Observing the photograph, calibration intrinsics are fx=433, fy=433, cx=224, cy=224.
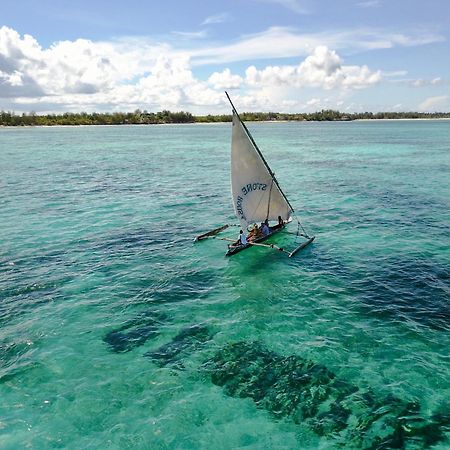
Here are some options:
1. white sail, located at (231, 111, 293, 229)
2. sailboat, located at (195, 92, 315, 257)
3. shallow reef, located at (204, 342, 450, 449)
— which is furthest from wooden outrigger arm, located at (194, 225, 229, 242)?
shallow reef, located at (204, 342, 450, 449)

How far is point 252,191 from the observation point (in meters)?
31.9

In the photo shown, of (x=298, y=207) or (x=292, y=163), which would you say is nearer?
(x=298, y=207)

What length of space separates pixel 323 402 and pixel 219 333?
6716 millimetres

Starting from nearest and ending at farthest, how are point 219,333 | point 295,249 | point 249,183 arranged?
1. point 219,333
2. point 249,183
3. point 295,249

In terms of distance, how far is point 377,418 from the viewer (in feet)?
53.1

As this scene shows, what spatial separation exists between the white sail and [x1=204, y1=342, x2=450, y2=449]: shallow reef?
13.8 metres

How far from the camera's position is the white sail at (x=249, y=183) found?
97.9 feet

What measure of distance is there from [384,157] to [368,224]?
2447 inches

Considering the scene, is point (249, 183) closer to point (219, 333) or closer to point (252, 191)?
point (252, 191)

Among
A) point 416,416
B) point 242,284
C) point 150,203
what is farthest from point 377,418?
point 150,203

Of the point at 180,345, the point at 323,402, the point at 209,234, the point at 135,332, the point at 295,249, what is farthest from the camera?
the point at 209,234

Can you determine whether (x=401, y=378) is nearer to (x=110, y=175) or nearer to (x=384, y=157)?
(x=110, y=175)

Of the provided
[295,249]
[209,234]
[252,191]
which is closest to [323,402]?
[295,249]

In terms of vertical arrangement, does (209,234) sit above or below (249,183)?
below
